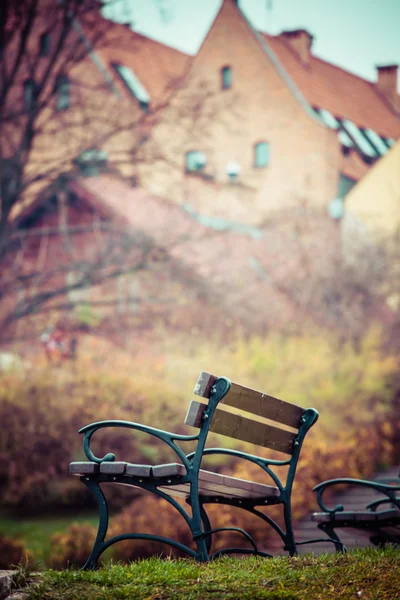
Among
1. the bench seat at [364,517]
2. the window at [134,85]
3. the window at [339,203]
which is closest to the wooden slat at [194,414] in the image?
the bench seat at [364,517]

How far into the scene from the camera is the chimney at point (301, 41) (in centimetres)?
1423

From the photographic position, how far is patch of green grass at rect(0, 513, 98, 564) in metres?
9.56

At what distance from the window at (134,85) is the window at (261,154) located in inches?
72.5

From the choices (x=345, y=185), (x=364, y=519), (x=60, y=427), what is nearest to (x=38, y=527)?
(x=60, y=427)

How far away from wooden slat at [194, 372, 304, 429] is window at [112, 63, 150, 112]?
10.4 m

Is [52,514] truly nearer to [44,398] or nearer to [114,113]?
[44,398]

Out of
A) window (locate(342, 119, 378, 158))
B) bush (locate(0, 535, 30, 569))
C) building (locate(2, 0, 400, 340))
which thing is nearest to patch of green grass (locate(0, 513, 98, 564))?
bush (locate(0, 535, 30, 569))

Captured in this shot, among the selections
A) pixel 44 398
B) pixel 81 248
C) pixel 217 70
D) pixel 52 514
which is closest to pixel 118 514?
pixel 52 514

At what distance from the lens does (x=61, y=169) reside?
12.9 meters

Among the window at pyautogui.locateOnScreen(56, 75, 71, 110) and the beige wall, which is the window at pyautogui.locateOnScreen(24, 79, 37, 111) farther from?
the beige wall

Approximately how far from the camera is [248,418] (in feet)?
10.8

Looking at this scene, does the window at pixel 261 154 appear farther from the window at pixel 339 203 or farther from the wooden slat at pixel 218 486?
the wooden slat at pixel 218 486

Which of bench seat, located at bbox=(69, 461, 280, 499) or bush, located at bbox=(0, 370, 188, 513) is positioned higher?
bench seat, located at bbox=(69, 461, 280, 499)

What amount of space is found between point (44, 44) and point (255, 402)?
10.7 meters
